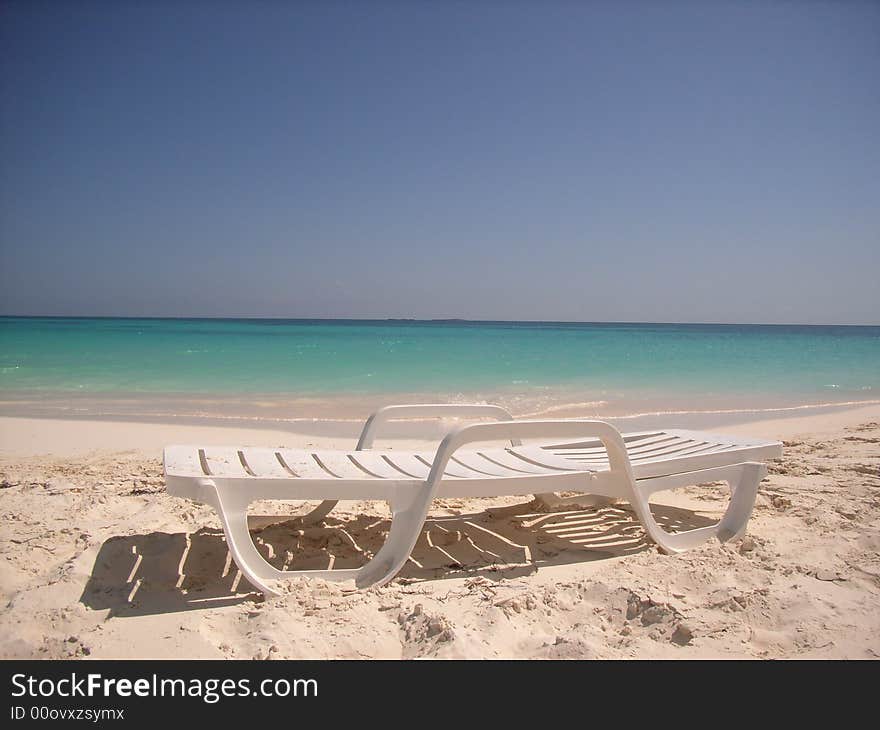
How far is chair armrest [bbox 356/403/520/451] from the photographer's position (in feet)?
11.7

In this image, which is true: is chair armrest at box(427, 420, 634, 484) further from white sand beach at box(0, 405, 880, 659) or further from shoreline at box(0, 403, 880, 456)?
shoreline at box(0, 403, 880, 456)

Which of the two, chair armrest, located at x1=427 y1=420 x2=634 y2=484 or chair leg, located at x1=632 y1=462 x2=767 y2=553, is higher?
chair armrest, located at x1=427 y1=420 x2=634 y2=484

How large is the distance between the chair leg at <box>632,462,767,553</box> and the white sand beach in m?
0.11

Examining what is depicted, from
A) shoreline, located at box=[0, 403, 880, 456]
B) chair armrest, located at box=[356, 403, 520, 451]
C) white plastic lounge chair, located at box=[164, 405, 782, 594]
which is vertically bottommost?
shoreline, located at box=[0, 403, 880, 456]

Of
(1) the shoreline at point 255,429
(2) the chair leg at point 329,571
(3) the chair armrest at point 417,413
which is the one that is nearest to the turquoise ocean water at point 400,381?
(1) the shoreline at point 255,429

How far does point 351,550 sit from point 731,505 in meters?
1.98

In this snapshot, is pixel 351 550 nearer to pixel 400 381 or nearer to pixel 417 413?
pixel 417 413

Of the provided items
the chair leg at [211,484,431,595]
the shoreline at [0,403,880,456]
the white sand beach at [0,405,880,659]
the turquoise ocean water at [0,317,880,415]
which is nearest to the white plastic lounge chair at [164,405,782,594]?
the chair leg at [211,484,431,595]

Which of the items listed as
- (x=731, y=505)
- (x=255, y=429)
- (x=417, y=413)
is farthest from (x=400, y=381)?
(x=731, y=505)

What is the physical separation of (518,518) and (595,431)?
112 cm

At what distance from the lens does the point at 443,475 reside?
2.77 m

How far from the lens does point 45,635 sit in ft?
6.98

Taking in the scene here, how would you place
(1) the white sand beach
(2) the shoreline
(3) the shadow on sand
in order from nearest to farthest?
(1) the white sand beach → (3) the shadow on sand → (2) the shoreline
